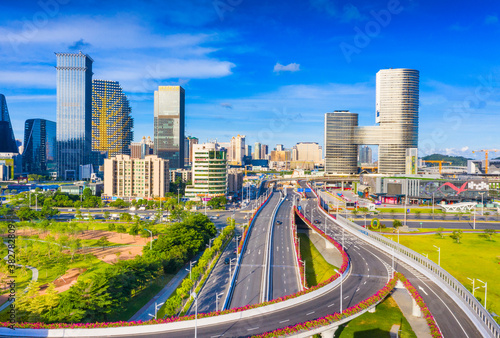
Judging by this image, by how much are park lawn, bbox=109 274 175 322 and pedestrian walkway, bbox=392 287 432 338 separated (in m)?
27.4

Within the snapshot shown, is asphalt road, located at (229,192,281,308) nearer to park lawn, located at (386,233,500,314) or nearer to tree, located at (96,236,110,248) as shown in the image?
park lawn, located at (386,233,500,314)

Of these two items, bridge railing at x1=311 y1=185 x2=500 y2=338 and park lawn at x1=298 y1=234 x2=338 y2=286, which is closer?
bridge railing at x1=311 y1=185 x2=500 y2=338

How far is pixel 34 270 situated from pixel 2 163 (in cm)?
13261

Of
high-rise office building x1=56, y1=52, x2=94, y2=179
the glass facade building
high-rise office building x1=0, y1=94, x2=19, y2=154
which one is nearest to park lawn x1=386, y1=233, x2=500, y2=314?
the glass facade building

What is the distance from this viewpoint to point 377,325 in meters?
32.5

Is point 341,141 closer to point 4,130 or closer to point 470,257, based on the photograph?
point 470,257

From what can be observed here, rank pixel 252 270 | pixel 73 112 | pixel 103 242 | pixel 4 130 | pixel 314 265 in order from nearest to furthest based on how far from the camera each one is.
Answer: pixel 252 270 < pixel 314 265 < pixel 103 242 < pixel 73 112 < pixel 4 130

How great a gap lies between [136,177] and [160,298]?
7793 cm

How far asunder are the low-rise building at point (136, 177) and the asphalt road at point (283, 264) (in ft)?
173

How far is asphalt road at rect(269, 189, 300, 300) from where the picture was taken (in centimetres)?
3800

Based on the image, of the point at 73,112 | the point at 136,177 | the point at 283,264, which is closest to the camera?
the point at 283,264

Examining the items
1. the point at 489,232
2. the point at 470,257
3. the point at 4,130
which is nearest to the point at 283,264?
the point at 470,257

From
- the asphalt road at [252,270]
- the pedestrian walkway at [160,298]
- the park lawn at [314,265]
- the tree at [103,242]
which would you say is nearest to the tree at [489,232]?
the park lawn at [314,265]

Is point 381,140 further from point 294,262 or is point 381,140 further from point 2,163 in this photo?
point 2,163
